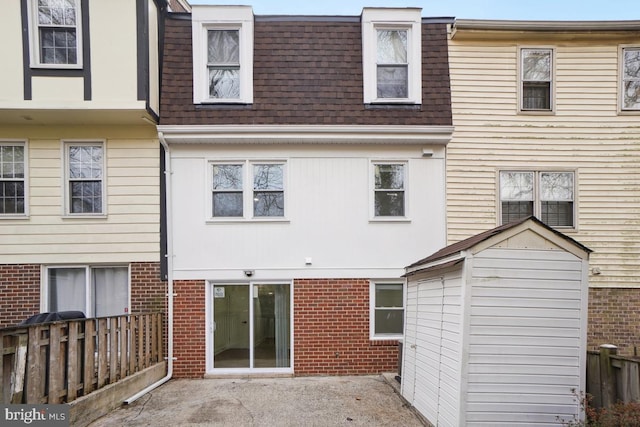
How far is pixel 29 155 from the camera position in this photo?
8.20 metres

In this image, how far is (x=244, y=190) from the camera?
838 centimetres

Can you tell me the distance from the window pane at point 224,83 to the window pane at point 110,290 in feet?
13.4

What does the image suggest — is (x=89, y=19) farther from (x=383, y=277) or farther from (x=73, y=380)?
(x=383, y=277)

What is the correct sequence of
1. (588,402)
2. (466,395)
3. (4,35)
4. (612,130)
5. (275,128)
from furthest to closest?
(612,130) < (275,128) < (4,35) < (588,402) < (466,395)

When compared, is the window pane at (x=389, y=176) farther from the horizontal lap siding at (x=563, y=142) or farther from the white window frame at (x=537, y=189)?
the white window frame at (x=537, y=189)

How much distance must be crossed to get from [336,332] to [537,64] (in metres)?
7.12

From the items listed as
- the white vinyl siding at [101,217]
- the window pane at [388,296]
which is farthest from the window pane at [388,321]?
the white vinyl siding at [101,217]

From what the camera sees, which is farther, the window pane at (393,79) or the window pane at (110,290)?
the window pane at (393,79)

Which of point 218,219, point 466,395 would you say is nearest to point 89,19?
point 218,219

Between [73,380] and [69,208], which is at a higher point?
[69,208]

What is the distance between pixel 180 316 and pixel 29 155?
4.42m

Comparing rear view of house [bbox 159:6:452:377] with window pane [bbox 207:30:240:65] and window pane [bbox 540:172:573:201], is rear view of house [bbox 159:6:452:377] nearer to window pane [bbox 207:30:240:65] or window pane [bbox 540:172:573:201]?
window pane [bbox 207:30:240:65]

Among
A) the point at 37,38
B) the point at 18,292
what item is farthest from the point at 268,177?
the point at 18,292

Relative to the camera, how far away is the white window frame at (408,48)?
27.8ft
